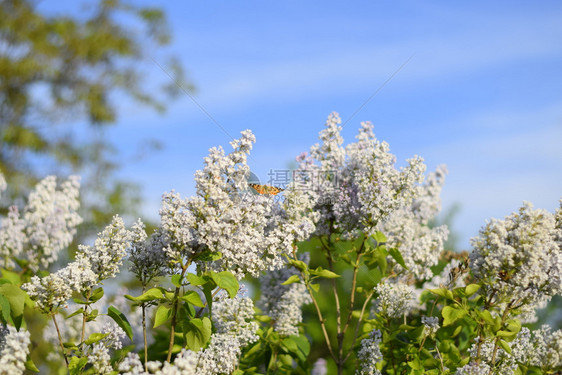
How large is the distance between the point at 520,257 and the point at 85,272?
2.71 meters

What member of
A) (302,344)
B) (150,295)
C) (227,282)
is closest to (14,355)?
(150,295)

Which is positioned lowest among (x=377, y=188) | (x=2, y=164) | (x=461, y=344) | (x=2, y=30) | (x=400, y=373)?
(x=400, y=373)

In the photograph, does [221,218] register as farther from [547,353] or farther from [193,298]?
[547,353]

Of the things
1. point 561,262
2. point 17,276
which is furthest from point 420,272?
point 17,276

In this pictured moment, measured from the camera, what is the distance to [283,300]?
4445 mm

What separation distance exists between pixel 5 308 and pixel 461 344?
3643 millimetres

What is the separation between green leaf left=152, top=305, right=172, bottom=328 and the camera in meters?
3.02

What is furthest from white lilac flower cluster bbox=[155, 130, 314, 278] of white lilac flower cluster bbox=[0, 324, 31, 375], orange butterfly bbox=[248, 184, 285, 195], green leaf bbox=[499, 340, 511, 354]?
green leaf bbox=[499, 340, 511, 354]

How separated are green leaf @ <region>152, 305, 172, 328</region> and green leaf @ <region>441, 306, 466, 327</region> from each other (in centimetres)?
176

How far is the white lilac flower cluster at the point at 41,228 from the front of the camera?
3668 mm

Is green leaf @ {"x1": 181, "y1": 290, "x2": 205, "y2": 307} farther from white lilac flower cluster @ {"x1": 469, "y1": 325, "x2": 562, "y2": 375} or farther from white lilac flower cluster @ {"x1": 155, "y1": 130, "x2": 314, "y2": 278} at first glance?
white lilac flower cluster @ {"x1": 469, "y1": 325, "x2": 562, "y2": 375}

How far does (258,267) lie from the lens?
10.9 ft

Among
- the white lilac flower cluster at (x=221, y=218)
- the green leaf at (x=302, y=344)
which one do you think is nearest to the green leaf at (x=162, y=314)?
the white lilac flower cluster at (x=221, y=218)

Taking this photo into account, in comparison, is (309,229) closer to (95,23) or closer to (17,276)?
(17,276)
